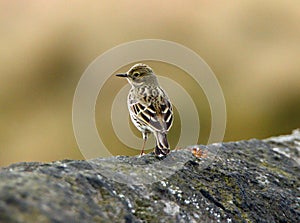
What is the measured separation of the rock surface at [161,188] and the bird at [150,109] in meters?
0.89

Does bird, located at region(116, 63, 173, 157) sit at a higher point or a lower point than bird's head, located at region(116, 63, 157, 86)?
lower

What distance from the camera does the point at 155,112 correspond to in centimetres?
834

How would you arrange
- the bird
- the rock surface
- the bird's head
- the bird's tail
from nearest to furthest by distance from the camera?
the rock surface, the bird's tail, the bird, the bird's head

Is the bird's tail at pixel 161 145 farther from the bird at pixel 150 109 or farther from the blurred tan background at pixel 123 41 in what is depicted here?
the blurred tan background at pixel 123 41

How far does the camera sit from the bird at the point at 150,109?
808cm

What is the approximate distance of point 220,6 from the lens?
83.0ft

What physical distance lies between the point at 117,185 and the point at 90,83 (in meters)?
15.2

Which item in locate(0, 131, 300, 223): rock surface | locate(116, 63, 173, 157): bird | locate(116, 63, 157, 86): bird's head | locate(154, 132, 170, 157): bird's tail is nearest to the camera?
locate(0, 131, 300, 223): rock surface

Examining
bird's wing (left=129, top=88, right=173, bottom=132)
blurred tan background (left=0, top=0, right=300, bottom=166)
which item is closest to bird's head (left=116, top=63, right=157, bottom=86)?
bird's wing (left=129, top=88, right=173, bottom=132)

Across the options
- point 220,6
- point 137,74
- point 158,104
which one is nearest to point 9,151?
point 220,6

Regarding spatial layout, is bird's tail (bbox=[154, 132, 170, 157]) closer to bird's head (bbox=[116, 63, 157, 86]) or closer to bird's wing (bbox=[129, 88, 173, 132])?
bird's wing (bbox=[129, 88, 173, 132])

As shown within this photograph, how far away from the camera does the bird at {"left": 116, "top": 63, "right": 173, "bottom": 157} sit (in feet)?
26.5

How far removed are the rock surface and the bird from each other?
0.89 meters

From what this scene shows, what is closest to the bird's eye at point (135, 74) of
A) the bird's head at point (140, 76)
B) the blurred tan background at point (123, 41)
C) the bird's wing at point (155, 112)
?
the bird's head at point (140, 76)
